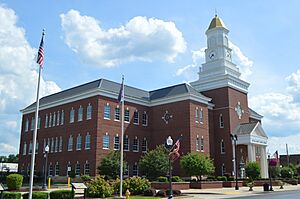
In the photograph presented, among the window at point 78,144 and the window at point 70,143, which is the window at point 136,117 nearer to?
the window at point 78,144

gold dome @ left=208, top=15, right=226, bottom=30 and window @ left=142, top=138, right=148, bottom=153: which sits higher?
gold dome @ left=208, top=15, right=226, bottom=30

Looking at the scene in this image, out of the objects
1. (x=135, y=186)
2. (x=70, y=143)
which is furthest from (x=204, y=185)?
(x=70, y=143)

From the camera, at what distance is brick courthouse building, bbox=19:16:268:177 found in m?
49.6

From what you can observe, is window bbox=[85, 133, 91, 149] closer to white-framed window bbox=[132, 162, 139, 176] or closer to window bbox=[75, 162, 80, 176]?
window bbox=[75, 162, 80, 176]

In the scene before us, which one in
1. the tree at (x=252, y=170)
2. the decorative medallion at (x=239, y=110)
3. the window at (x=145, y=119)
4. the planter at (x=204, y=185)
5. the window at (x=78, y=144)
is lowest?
the planter at (x=204, y=185)

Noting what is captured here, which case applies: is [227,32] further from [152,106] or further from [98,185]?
[98,185]

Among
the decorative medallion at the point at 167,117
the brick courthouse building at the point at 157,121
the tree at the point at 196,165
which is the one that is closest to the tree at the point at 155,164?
the tree at the point at 196,165

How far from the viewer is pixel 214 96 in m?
59.2

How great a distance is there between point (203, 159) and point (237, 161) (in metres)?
13.8

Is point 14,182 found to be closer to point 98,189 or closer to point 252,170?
point 98,189

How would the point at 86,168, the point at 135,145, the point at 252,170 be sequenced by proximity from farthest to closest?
the point at 135,145 → the point at 252,170 → the point at 86,168

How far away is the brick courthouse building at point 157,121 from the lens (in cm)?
4959

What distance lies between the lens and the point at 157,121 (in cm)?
5566

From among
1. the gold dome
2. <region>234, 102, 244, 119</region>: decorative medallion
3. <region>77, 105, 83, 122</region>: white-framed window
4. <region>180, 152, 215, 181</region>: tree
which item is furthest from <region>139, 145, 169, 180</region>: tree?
the gold dome
